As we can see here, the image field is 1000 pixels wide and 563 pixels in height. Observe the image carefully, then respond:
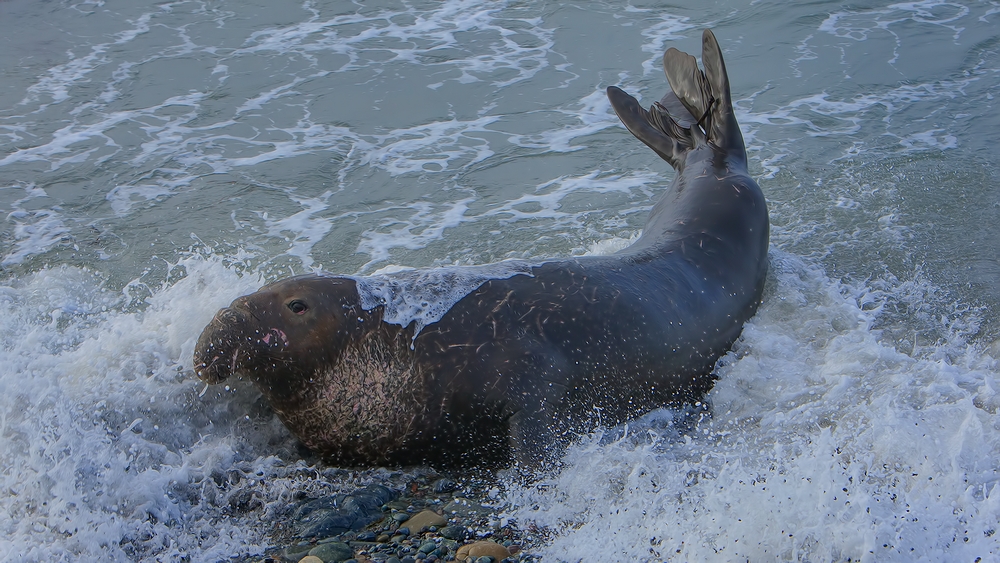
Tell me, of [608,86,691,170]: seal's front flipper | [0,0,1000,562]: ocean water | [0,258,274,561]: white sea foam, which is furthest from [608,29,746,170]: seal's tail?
[0,258,274,561]: white sea foam

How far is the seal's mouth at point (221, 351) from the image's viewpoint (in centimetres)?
464

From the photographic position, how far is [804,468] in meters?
3.67

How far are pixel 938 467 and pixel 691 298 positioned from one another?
5.88ft

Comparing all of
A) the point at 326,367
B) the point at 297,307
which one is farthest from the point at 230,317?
the point at 326,367

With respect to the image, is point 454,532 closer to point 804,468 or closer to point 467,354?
point 467,354

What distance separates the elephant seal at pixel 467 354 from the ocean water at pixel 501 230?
0.69ft

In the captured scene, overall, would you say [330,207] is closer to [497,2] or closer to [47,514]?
[47,514]

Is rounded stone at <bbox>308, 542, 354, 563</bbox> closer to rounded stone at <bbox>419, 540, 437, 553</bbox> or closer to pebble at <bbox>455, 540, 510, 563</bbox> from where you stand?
rounded stone at <bbox>419, 540, 437, 553</bbox>

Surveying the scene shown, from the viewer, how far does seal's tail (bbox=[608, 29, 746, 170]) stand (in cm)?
685

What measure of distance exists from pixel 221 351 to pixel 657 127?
4154mm

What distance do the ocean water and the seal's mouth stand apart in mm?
320

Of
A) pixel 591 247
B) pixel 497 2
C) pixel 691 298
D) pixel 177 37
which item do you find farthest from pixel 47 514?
pixel 497 2

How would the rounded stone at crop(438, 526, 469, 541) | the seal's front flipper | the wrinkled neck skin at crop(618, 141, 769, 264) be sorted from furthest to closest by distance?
the seal's front flipper, the wrinkled neck skin at crop(618, 141, 769, 264), the rounded stone at crop(438, 526, 469, 541)

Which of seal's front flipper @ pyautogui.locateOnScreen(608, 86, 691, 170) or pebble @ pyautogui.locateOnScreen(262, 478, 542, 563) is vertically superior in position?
seal's front flipper @ pyautogui.locateOnScreen(608, 86, 691, 170)
